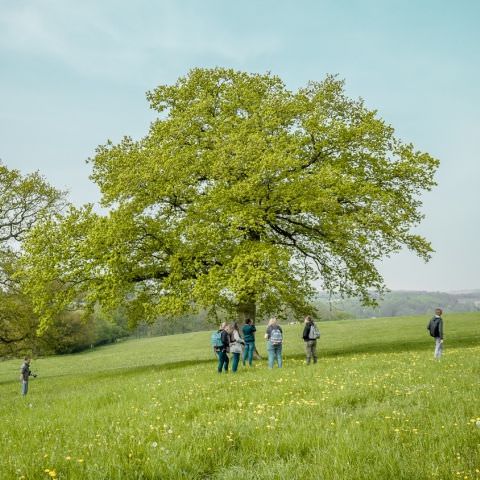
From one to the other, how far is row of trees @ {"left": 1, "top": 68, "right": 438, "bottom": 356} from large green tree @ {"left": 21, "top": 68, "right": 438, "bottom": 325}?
0.07m

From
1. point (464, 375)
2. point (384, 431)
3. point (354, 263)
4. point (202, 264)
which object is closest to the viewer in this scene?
point (384, 431)

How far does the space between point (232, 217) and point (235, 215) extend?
0.58 feet

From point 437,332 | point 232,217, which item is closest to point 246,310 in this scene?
point 232,217

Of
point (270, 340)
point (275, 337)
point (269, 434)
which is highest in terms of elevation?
point (275, 337)

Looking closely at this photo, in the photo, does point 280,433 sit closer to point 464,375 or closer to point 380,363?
point 464,375

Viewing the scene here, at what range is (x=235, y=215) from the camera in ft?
79.9

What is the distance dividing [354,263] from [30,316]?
22.3 metres

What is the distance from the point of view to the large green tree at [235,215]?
977 inches

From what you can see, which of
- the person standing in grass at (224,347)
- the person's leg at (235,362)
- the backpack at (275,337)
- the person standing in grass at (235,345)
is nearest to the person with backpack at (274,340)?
the backpack at (275,337)

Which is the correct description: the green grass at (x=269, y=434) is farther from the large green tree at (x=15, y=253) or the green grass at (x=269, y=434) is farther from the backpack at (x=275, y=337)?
the large green tree at (x=15, y=253)

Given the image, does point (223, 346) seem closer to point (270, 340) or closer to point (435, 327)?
point (270, 340)

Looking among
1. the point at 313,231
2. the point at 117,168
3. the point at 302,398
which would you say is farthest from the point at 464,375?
the point at 117,168

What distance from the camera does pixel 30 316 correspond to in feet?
114

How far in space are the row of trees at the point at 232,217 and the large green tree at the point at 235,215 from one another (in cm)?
7
